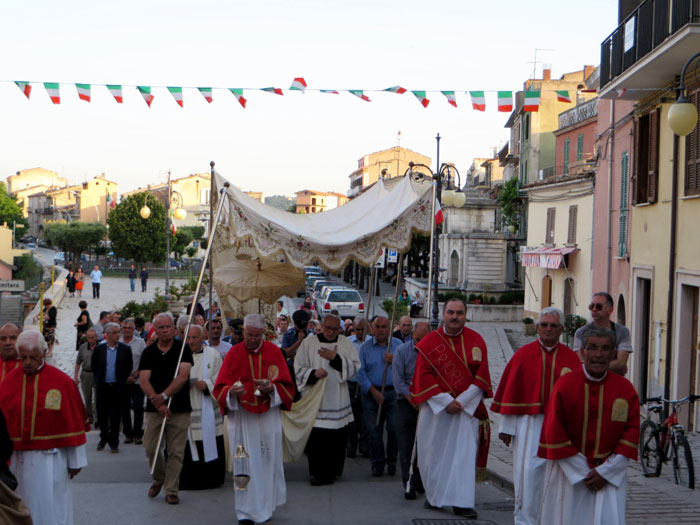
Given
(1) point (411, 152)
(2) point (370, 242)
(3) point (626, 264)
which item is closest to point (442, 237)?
(3) point (626, 264)

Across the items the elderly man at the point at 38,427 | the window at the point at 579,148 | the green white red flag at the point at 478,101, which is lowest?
the elderly man at the point at 38,427

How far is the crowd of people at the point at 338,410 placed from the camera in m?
5.59

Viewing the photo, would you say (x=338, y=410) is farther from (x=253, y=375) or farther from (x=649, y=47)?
(x=649, y=47)

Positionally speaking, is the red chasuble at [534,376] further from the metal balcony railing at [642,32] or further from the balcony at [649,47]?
the metal balcony railing at [642,32]

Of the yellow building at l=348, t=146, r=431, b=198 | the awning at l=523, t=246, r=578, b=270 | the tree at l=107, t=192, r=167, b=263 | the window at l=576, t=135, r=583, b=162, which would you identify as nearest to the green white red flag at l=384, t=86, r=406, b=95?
the awning at l=523, t=246, r=578, b=270

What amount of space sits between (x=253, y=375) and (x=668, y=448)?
15.5ft

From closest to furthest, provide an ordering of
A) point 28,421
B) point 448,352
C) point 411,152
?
point 28,421
point 448,352
point 411,152

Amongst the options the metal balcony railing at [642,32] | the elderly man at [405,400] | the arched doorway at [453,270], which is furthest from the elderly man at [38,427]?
the arched doorway at [453,270]

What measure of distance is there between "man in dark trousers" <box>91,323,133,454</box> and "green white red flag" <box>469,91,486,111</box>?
20.6ft

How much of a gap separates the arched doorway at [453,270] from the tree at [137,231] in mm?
30539

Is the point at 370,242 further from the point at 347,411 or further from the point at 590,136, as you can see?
the point at 590,136

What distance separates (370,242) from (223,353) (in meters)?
2.14

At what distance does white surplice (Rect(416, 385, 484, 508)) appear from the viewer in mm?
8055

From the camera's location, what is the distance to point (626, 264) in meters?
19.1
